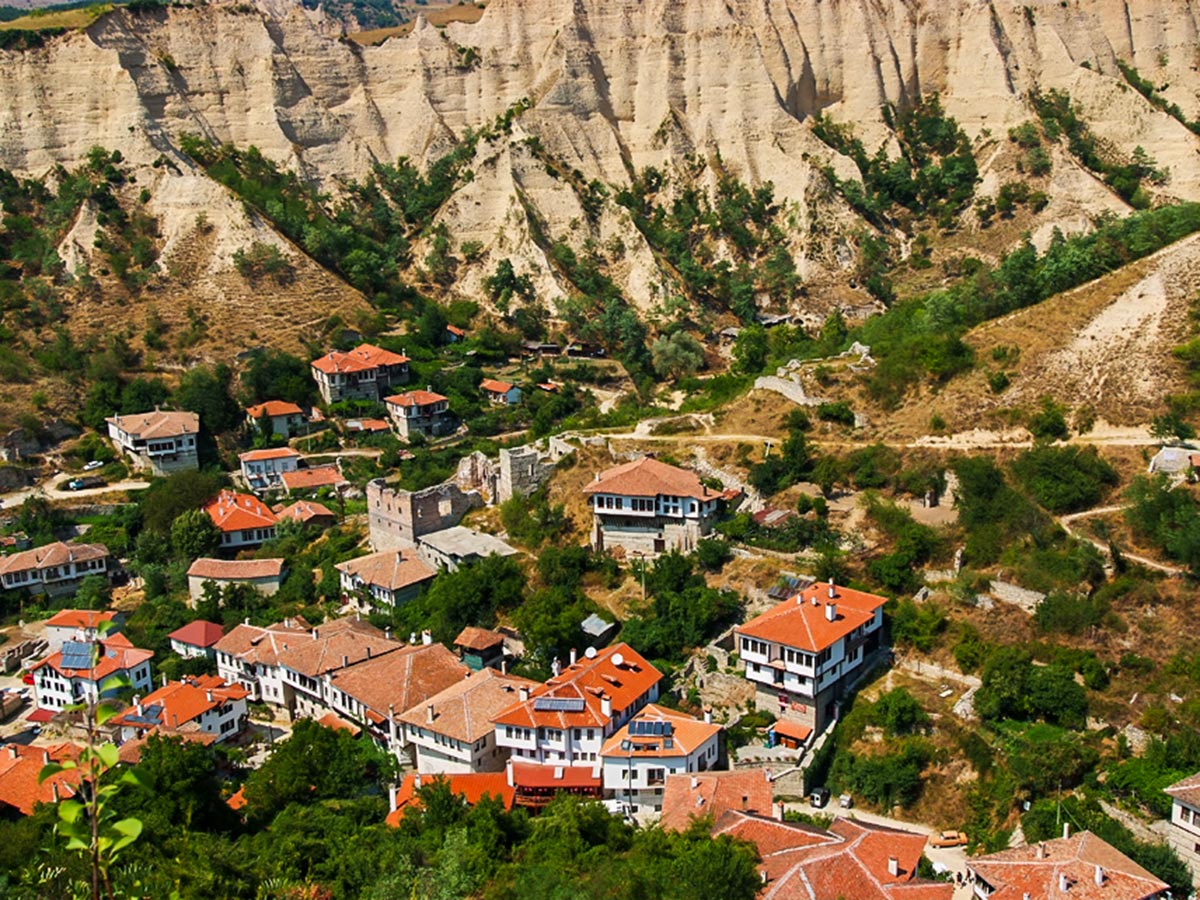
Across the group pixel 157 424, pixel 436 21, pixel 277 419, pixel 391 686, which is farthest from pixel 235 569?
pixel 436 21

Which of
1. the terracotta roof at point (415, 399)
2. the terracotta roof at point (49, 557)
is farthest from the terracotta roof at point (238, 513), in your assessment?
the terracotta roof at point (415, 399)

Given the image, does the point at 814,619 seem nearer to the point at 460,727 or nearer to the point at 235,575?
the point at 460,727

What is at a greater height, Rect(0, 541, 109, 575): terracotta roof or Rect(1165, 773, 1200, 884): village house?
Rect(1165, 773, 1200, 884): village house

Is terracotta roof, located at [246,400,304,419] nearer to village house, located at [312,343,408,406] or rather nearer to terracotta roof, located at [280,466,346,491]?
village house, located at [312,343,408,406]

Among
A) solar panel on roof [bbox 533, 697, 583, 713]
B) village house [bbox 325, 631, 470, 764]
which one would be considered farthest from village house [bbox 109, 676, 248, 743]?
solar panel on roof [bbox 533, 697, 583, 713]

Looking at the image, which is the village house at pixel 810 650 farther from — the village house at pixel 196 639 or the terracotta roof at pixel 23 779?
the village house at pixel 196 639

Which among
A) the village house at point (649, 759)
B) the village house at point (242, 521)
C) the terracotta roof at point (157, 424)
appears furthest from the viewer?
the terracotta roof at point (157, 424)
